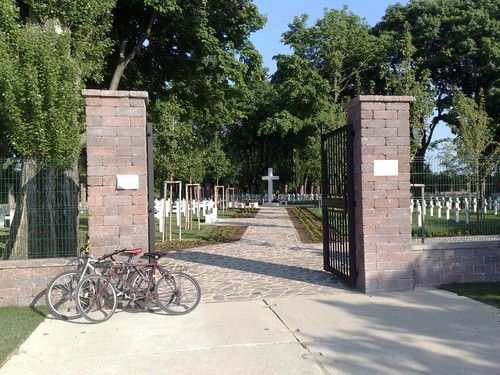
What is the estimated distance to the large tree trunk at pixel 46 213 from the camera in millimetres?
7941

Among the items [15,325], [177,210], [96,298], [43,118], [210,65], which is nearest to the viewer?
[15,325]

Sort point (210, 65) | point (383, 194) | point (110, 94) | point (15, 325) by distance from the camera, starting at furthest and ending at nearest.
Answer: point (210, 65), point (383, 194), point (110, 94), point (15, 325)

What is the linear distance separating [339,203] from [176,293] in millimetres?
3460

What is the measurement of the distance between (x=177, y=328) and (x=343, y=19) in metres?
41.2

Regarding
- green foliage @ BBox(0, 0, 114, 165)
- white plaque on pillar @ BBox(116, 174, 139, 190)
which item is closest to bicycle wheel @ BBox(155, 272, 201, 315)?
white plaque on pillar @ BBox(116, 174, 139, 190)

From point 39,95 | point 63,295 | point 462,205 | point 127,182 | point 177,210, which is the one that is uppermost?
point 39,95

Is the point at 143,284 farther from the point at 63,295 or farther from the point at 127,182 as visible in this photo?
the point at 127,182

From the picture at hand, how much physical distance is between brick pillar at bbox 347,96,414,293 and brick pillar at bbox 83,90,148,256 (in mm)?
3551

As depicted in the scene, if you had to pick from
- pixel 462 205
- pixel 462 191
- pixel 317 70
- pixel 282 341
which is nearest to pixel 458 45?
pixel 317 70

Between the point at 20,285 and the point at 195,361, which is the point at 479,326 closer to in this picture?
the point at 195,361

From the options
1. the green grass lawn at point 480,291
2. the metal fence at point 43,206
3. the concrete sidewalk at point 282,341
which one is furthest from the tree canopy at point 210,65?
the green grass lawn at point 480,291

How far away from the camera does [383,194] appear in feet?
26.5

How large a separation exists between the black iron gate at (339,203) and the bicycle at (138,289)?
3.04m

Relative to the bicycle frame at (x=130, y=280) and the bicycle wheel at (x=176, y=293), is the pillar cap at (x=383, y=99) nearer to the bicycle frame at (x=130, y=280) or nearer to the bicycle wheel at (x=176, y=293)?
the bicycle wheel at (x=176, y=293)
